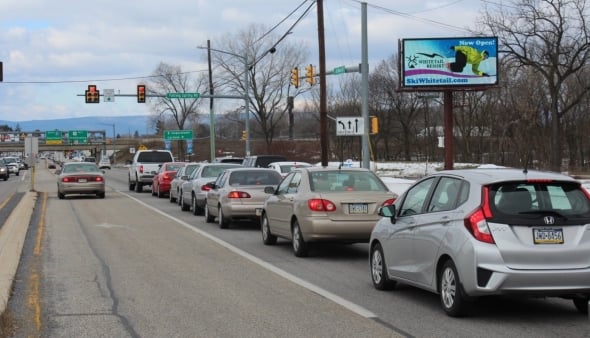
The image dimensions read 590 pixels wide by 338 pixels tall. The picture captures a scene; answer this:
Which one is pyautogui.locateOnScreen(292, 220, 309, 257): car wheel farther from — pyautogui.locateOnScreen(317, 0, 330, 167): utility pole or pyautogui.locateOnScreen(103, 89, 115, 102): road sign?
pyautogui.locateOnScreen(103, 89, 115, 102): road sign

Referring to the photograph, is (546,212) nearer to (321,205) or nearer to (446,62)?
(321,205)

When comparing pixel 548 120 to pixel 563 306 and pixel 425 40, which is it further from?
pixel 563 306

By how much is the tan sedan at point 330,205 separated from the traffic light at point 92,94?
3529 cm

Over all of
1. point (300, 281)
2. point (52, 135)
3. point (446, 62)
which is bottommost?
point (300, 281)

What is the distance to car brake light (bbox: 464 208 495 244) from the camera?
7.36 meters

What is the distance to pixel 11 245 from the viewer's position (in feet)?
47.2

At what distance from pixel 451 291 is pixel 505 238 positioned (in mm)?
873

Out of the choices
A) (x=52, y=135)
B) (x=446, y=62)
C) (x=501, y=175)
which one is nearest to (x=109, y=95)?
(x=446, y=62)

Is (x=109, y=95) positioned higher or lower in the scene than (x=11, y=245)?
higher

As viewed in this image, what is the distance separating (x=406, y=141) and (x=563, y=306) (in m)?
82.3

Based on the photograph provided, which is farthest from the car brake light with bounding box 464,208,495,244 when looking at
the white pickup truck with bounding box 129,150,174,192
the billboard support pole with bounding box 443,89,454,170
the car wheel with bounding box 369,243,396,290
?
the white pickup truck with bounding box 129,150,174,192

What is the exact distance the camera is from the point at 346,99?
93.3m

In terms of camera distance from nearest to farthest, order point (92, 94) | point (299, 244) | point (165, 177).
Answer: point (299, 244)
point (165, 177)
point (92, 94)

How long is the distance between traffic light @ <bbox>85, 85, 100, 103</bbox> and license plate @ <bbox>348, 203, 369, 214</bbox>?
36.8 meters
